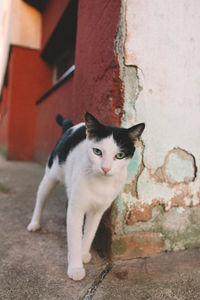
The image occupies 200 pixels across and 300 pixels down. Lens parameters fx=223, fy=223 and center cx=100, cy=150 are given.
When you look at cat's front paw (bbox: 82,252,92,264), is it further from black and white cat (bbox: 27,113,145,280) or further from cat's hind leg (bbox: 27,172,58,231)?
cat's hind leg (bbox: 27,172,58,231)

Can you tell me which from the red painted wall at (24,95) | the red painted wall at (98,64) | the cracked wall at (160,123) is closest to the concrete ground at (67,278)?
the cracked wall at (160,123)

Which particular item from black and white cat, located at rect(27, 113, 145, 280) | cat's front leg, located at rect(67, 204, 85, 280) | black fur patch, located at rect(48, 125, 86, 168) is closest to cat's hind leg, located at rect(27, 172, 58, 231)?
black fur patch, located at rect(48, 125, 86, 168)

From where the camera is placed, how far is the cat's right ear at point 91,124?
3.79ft

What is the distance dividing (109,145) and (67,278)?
2.43ft

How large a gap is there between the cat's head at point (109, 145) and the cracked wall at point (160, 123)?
25cm

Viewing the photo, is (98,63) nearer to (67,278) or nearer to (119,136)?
(119,136)

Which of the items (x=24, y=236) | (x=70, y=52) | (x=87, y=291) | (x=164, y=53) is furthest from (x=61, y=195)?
(x=70, y=52)

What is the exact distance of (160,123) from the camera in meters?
1.46

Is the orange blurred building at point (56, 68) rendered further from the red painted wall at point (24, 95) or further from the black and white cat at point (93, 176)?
the black and white cat at point (93, 176)

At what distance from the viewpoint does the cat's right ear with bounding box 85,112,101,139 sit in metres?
1.15

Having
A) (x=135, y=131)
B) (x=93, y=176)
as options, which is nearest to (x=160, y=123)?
(x=135, y=131)

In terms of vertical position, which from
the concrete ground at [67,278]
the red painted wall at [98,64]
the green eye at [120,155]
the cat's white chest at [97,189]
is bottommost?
the concrete ground at [67,278]

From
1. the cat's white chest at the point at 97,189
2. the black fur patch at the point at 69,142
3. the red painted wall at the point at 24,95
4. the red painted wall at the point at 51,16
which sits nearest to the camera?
the cat's white chest at the point at 97,189

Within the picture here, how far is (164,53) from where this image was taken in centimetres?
144
